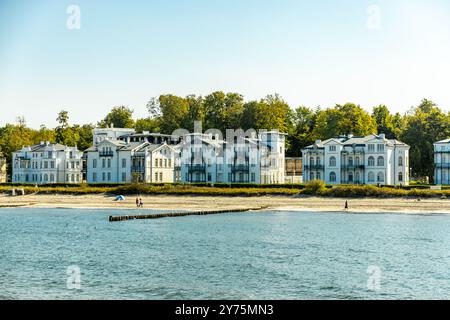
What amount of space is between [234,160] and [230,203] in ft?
62.5

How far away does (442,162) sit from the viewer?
313 feet

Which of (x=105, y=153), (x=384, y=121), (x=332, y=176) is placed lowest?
(x=332, y=176)

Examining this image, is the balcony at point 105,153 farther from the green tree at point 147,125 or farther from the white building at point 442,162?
the white building at point 442,162

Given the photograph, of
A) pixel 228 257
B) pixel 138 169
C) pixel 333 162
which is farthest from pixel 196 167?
pixel 228 257

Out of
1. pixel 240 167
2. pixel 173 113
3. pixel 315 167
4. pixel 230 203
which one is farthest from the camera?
pixel 173 113

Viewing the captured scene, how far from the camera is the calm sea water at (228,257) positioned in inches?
1271

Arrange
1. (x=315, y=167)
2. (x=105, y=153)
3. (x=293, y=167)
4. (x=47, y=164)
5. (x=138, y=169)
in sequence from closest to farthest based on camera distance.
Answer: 1. (x=315, y=167)
2. (x=138, y=169)
3. (x=105, y=153)
4. (x=47, y=164)
5. (x=293, y=167)

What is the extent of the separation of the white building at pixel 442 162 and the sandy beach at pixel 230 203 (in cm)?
2064

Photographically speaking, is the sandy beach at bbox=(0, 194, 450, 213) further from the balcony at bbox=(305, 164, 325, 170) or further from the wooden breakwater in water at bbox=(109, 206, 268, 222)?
the balcony at bbox=(305, 164, 325, 170)

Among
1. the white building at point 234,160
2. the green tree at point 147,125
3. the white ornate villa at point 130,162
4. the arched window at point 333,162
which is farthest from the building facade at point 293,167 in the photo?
the green tree at point 147,125

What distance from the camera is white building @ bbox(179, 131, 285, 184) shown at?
9919cm

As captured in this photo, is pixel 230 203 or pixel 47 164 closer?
pixel 230 203

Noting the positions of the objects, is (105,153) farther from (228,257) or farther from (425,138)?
(228,257)
